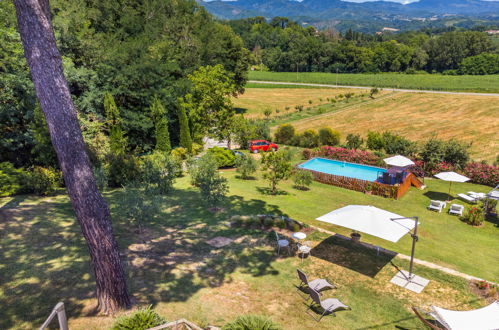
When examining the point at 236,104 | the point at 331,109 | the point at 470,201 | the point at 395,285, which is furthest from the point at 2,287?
the point at 236,104

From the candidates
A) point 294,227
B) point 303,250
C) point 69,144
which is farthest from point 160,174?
point 69,144

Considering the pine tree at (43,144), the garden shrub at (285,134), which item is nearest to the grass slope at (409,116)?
the garden shrub at (285,134)

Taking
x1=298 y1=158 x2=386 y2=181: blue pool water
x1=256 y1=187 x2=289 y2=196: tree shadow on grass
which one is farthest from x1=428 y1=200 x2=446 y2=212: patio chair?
x1=256 y1=187 x2=289 y2=196: tree shadow on grass

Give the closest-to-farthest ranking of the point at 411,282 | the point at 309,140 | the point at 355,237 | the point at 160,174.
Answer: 1. the point at 411,282
2. the point at 355,237
3. the point at 160,174
4. the point at 309,140

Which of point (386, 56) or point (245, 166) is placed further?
point (386, 56)

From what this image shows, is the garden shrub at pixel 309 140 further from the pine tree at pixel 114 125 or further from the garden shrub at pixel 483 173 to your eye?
the pine tree at pixel 114 125

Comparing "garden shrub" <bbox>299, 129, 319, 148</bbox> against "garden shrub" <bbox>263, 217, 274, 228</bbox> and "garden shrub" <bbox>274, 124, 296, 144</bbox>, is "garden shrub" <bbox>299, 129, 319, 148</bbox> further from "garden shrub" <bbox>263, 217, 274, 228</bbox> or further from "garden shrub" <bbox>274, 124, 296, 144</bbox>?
"garden shrub" <bbox>263, 217, 274, 228</bbox>

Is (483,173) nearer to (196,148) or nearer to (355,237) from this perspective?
(355,237)

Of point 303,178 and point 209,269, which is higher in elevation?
point 209,269
